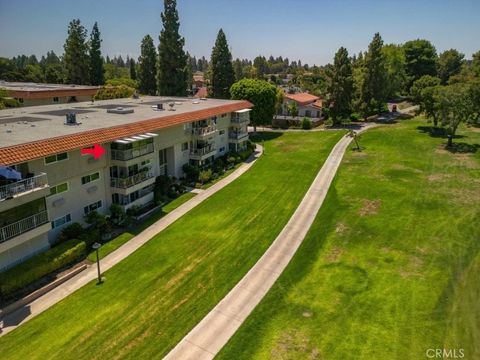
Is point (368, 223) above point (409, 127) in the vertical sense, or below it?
below

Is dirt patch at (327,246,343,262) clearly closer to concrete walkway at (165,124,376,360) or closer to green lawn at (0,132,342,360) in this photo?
concrete walkway at (165,124,376,360)

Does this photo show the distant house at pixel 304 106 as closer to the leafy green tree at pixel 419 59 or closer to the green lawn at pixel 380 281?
the leafy green tree at pixel 419 59

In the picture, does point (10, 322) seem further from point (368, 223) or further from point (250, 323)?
point (368, 223)

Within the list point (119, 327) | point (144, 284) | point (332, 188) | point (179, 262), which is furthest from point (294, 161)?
point (119, 327)

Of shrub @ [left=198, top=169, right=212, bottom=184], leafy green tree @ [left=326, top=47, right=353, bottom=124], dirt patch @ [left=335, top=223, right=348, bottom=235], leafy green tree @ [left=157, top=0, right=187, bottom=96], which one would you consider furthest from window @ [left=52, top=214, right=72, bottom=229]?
leafy green tree @ [left=326, top=47, right=353, bottom=124]

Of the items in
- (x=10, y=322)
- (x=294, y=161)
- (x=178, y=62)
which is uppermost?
(x=178, y=62)

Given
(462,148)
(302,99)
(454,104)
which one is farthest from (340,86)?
(462,148)
